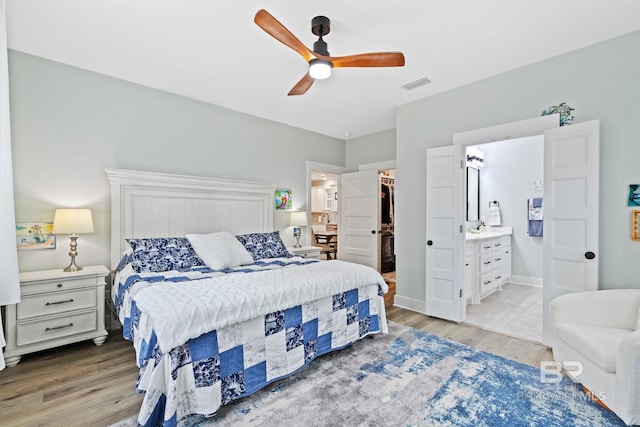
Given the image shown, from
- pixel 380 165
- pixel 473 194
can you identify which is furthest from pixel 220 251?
pixel 473 194

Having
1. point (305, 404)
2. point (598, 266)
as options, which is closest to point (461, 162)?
point (598, 266)

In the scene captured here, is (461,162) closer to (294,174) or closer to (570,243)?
(570,243)

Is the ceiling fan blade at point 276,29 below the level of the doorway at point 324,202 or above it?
above

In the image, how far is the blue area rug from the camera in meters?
1.74

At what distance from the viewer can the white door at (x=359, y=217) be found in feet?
16.9

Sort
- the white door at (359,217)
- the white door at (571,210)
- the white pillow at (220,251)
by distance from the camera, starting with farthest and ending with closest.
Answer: the white door at (359,217), the white pillow at (220,251), the white door at (571,210)

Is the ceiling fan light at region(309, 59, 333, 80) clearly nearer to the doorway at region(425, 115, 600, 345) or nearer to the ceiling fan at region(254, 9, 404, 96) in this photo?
the ceiling fan at region(254, 9, 404, 96)

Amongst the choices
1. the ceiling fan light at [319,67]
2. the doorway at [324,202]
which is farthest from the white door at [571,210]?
the doorway at [324,202]

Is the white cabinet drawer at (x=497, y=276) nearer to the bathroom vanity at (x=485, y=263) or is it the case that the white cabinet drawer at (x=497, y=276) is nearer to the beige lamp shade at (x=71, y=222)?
the bathroom vanity at (x=485, y=263)

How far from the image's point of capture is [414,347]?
2678 mm

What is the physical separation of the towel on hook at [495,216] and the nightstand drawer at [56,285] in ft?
19.3

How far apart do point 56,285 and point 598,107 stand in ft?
15.7

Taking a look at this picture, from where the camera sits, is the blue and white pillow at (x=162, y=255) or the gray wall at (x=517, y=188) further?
the gray wall at (x=517, y=188)

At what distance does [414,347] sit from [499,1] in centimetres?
275
